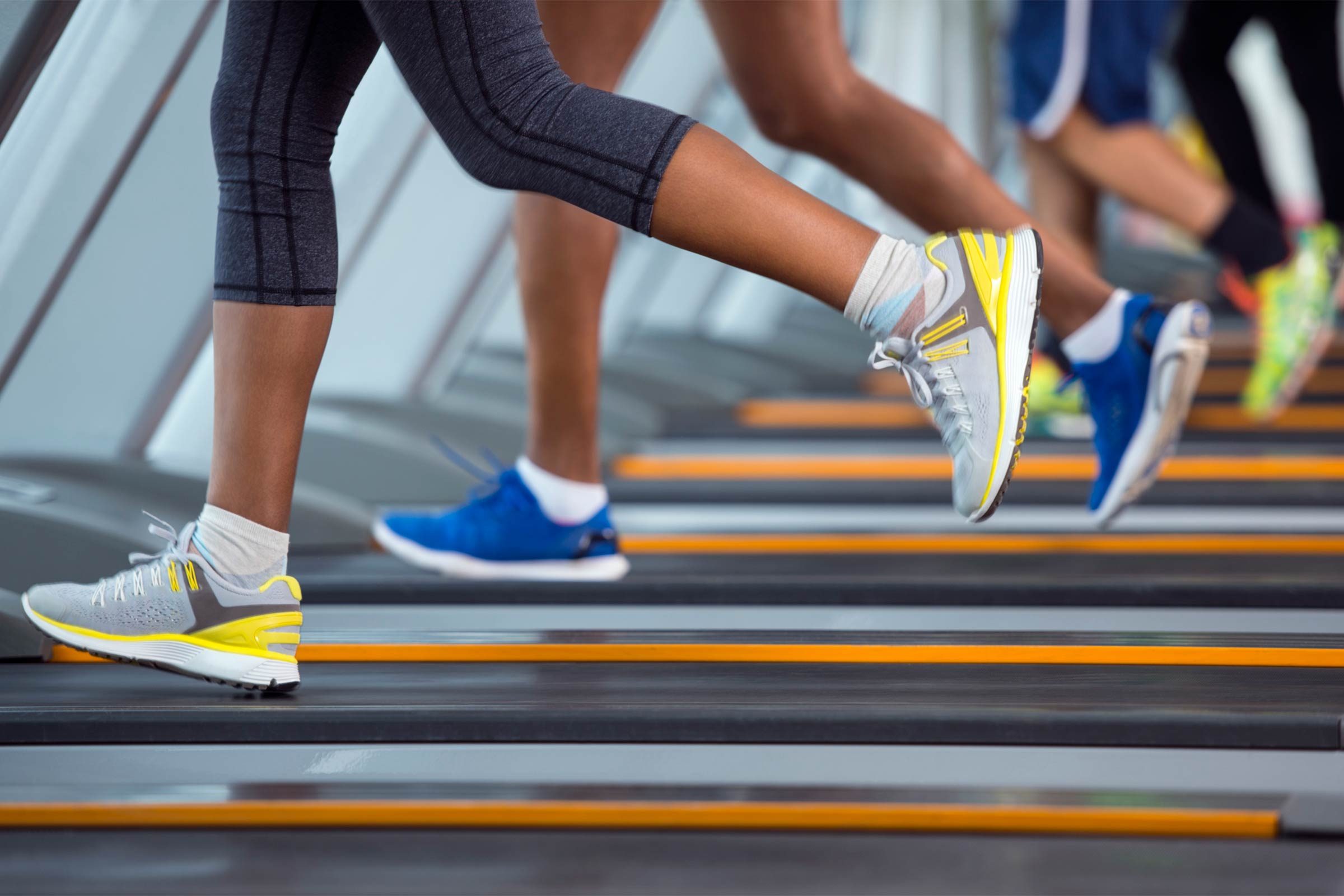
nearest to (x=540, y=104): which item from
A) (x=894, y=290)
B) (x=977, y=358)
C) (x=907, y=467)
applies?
(x=894, y=290)

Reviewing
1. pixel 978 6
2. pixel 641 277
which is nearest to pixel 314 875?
pixel 641 277

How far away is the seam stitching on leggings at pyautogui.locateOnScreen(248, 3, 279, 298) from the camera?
1.22m

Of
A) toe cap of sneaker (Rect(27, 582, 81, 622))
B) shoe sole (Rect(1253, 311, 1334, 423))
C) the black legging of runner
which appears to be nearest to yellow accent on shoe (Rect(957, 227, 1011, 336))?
toe cap of sneaker (Rect(27, 582, 81, 622))

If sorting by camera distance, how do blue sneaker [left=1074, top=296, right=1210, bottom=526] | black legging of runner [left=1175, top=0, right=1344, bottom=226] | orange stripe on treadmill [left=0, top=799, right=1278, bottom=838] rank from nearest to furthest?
orange stripe on treadmill [left=0, top=799, right=1278, bottom=838], blue sneaker [left=1074, top=296, right=1210, bottom=526], black legging of runner [left=1175, top=0, right=1344, bottom=226]

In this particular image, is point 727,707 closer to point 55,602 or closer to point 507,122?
point 507,122

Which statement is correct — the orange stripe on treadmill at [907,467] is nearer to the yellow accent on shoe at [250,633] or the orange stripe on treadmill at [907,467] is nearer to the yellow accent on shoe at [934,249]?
the yellow accent on shoe at [934,249]

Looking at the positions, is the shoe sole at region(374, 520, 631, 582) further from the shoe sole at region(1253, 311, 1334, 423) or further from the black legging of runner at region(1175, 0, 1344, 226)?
the black legging of runner at region(1175, 0, 1344, 226)

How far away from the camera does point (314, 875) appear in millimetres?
967

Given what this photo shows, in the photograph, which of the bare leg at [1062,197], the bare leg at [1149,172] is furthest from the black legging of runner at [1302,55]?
the bare leg at [1149,172]

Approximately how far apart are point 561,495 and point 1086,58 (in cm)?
159

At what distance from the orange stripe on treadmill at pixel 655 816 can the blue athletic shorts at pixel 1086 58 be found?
2.05 m

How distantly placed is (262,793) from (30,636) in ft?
1.69

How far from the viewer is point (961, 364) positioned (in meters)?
1.26

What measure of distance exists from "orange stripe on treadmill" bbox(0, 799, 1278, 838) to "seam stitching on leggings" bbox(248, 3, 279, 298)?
43 cm
